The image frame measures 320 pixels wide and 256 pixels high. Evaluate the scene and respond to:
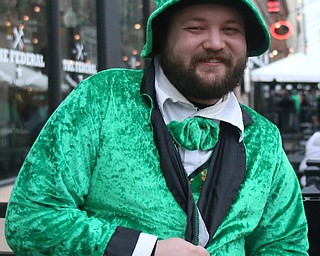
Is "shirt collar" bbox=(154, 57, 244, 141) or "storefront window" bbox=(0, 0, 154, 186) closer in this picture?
"shirt collar" bbox=(154, 57, 244, 141)

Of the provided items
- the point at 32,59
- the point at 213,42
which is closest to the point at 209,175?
the point at 213,42

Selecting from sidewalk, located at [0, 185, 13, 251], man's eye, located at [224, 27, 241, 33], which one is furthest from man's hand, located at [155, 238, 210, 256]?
sidewalk, located at [0, 185, 13, 251]

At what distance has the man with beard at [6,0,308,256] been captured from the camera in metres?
1.30

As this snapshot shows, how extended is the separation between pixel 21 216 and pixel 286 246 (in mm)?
731

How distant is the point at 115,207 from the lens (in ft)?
4.51

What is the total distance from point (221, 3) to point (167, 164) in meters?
0.44

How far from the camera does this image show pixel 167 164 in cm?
138

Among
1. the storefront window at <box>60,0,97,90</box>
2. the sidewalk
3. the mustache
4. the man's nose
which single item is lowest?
the sidewalk

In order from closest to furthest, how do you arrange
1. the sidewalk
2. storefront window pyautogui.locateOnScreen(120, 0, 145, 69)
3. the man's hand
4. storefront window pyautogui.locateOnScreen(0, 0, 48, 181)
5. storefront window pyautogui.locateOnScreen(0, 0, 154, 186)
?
the man's hand
the sidewalk
storefront window pyautogui.locateOnScreen(120, 0, 145, 69)
storefront window pyautogui.locateOnScreen(0, 0, 154, 186)
storefront window pyautogui.locateOnScreen(0, 0, 48, 181)

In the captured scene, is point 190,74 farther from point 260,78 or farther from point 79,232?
point 260,78

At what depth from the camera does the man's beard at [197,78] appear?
1.44 meters

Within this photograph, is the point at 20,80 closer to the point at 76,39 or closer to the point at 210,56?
the point at 76,39

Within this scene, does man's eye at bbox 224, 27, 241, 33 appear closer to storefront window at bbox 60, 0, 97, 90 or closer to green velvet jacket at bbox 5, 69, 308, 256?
green velvet jacket at bbox 5, 69, 308, 256

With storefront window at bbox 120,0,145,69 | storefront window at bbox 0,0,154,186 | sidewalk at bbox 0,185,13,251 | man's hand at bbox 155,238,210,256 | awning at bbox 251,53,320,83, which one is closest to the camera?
man's hand at bbox 155,238,210,256
